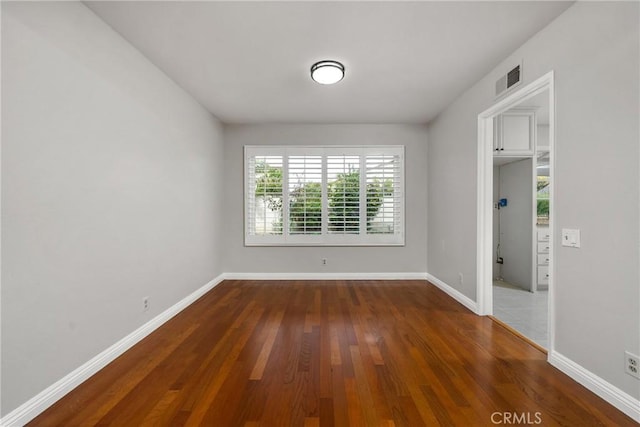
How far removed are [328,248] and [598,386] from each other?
3.36 metres

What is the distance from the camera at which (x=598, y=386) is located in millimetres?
1743

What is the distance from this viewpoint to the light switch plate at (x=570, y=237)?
1.90 meters

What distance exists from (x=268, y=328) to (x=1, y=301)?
6.11 ft

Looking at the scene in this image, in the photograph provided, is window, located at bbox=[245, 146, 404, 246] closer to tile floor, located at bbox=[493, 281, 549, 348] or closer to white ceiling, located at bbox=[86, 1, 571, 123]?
white ceiling, located at bbox=[86, 1, 571, 123]

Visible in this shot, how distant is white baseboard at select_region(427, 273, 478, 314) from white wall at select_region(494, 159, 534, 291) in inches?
51.7

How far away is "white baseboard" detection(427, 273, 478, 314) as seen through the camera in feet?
10.6

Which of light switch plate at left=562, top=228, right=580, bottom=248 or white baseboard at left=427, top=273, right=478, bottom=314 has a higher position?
light switch plate at left=562, top=228, right=580, bottom=248

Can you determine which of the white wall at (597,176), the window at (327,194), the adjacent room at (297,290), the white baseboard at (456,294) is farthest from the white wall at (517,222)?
the white wall at (597,176)

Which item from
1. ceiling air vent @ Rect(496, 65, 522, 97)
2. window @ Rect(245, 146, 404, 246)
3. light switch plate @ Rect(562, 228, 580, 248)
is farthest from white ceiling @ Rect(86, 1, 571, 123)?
light switch plate @ Rect(562, 228, 580, 248)

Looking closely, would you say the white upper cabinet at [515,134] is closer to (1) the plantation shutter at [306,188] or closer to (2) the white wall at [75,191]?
(1) the plantation shutter at [306,188]

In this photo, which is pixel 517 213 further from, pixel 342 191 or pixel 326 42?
pixel 326 42

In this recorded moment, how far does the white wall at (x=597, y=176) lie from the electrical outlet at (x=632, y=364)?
0.03 meters

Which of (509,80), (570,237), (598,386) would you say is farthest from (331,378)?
(509,80)

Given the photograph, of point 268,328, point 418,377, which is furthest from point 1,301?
point 418,377
